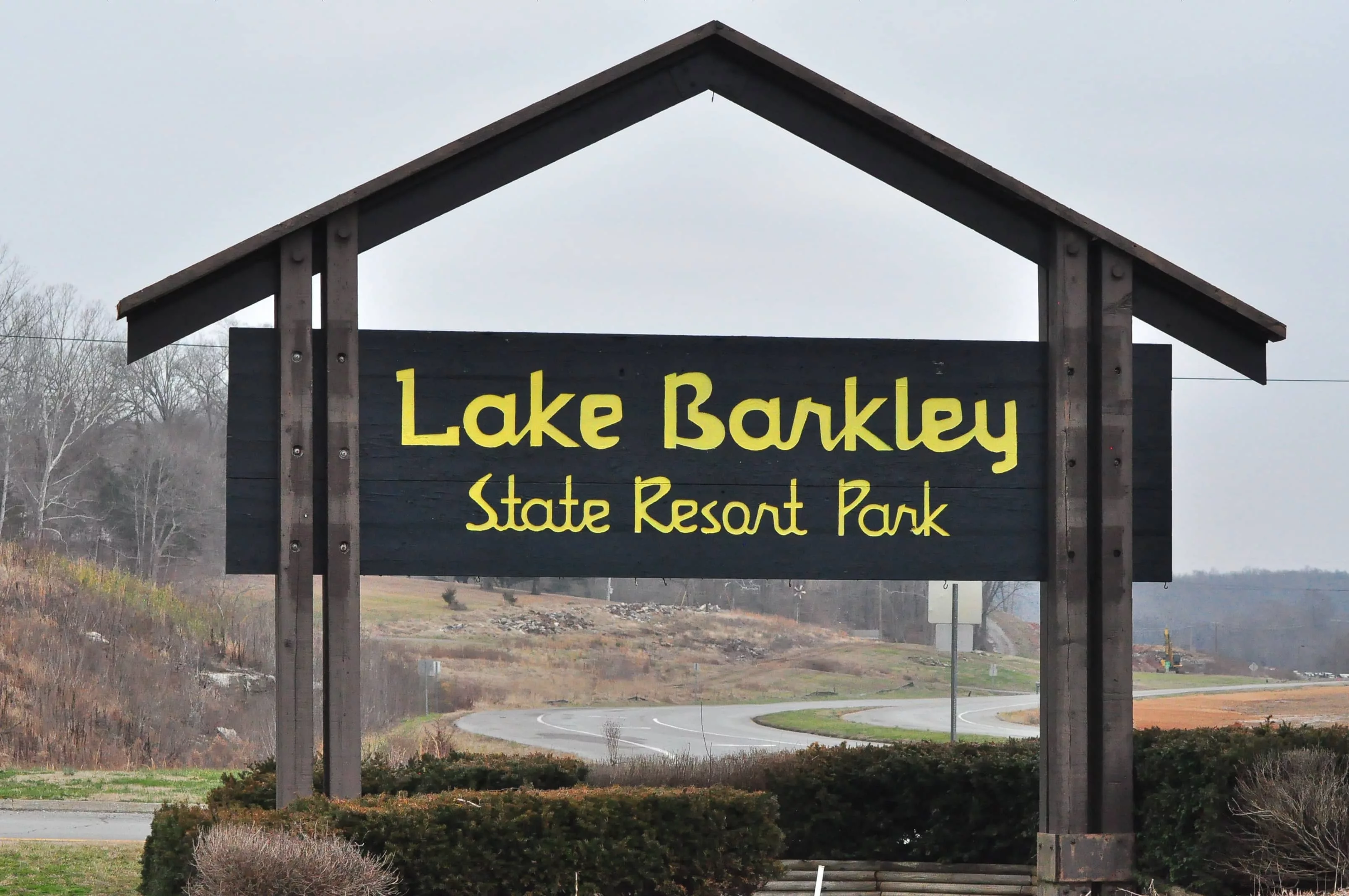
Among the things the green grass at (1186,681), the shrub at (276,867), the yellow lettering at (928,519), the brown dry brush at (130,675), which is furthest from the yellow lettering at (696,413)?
the green grass at (1186,681)

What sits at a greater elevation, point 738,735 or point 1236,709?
point 738,735

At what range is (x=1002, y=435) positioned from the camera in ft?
29.0

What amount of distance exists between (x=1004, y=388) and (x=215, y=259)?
5.01m

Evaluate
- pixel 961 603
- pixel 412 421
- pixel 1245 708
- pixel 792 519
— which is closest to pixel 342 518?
pixel 412 421

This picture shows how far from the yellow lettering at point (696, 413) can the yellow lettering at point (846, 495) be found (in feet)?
2.75

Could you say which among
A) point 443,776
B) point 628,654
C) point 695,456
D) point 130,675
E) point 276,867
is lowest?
point 628,654

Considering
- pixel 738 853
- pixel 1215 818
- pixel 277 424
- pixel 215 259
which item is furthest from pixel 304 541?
pixel 1215 818

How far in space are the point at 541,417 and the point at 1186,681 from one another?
78261 mm

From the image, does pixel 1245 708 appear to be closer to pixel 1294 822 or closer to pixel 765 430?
pixel 1294 822

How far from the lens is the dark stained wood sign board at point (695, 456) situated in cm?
837

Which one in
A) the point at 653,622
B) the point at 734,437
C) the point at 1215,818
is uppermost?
the point at 734,437

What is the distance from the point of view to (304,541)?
318 inches

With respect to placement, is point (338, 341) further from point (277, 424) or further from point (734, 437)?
point (734, 437)

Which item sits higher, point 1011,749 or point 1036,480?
point 1036,480
